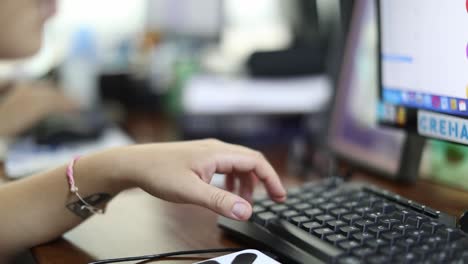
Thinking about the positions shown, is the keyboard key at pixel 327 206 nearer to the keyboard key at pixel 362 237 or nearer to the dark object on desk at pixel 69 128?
the keyboard key at pixel 362 237

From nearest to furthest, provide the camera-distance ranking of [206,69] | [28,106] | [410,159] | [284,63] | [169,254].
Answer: [169,254] < [410,159] < [28,106] < [284,63] < [206,69]

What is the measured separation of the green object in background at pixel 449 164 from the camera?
773 millimetres

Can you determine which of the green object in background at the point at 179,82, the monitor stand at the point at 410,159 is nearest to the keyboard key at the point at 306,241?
the monitor stand at the point at 410,159

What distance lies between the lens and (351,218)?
55cm

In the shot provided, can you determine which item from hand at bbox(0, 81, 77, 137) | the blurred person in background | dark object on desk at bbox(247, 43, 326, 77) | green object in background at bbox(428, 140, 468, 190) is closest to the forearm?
the blurred person in background

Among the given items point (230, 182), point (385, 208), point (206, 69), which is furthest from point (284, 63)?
point (385, 208)

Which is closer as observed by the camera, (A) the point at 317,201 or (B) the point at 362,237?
(B) the point at 362,237

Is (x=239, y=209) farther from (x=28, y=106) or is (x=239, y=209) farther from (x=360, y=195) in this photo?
(x=28, y=106)

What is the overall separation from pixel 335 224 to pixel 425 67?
22 centimetres

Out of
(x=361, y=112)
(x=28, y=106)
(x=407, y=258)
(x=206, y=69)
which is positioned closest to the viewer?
(x=407, y=258)

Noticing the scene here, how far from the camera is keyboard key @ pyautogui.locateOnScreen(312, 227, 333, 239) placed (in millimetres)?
519

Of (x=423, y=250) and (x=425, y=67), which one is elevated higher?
(x=425, y=67)

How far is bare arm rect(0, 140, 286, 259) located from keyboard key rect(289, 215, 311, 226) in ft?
0.19

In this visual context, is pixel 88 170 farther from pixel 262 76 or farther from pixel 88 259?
pixel 262 76
